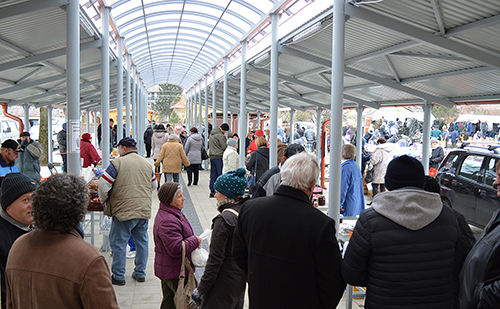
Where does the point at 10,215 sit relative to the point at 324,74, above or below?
below

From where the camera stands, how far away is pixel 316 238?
2.36 meters

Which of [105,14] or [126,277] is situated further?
[105,14]

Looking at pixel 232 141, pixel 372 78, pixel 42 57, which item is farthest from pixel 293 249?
pixel 232 141

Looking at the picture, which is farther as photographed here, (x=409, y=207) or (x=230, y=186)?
(x=230, y=186)

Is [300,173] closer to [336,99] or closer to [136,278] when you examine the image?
[336,99]

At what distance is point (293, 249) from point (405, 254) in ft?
2.03

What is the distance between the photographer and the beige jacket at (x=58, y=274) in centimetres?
188

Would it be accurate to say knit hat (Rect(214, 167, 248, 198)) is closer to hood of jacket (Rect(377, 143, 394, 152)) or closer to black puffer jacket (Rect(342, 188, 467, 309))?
black puffer jacket (Rect(342, 188, 467, 309))

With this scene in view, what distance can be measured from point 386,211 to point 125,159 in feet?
12.1

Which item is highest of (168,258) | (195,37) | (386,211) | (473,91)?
(195,37)

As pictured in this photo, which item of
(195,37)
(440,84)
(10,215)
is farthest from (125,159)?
(195,37)

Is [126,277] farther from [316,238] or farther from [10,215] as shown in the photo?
[316,238]

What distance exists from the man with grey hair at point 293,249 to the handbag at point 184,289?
1.30m

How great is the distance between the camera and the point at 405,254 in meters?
2.34
